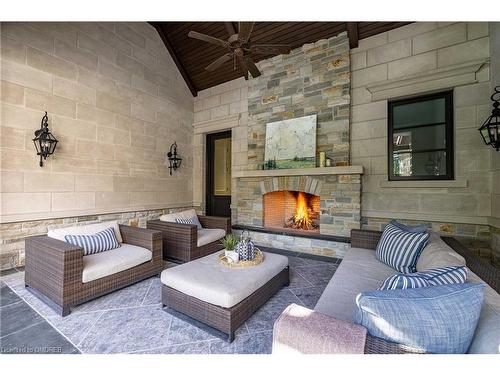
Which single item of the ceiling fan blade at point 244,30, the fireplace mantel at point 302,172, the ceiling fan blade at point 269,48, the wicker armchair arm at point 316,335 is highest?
the ceiling fan blade at point 269,48

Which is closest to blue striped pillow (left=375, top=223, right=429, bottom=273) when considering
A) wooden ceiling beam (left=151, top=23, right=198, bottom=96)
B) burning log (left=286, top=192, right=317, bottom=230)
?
burning log (left=286, top=192, right=317, bottom=230)

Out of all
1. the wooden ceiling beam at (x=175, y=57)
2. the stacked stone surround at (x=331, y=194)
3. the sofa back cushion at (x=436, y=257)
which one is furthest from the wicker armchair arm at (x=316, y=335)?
the wooden ceiling beam at (x=175, y=57)

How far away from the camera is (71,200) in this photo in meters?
3.32

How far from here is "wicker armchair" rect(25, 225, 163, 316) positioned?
1957 mm

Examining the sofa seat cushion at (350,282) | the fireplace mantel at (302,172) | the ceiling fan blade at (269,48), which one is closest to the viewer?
the sofa seat cushion at (350,282)

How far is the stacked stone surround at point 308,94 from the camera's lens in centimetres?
374

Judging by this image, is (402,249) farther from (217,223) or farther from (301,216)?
(217,223)

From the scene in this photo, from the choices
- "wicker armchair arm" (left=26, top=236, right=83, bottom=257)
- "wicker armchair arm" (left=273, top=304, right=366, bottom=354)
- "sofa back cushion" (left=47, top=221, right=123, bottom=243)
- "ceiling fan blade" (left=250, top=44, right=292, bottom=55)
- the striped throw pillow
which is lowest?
"wicker armchair arm" (left=273, top=304, right=366, bottom=354)

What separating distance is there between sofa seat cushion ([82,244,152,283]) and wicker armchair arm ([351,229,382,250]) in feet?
8.36

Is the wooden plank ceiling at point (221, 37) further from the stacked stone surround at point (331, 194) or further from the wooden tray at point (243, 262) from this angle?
the wooden tray at point (243, 262)

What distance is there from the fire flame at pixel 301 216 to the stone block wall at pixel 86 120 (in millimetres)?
2661

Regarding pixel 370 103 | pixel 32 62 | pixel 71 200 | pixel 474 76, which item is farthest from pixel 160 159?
pixel 474 76

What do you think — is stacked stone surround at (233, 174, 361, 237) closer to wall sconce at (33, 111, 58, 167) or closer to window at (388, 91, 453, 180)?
window at (388, 91, 453, 180)
